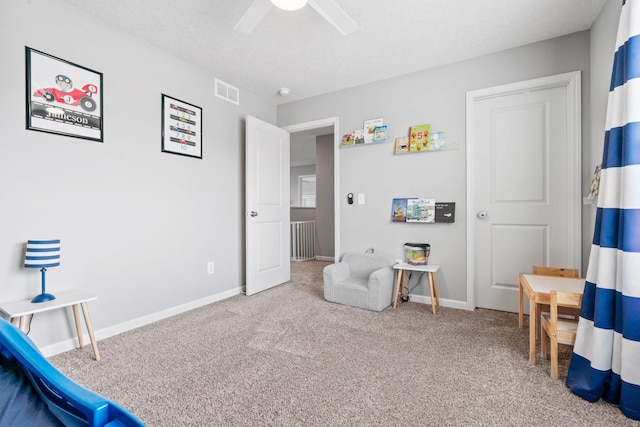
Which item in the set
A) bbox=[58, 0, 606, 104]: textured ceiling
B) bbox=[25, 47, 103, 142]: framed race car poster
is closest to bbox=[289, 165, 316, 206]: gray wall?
bbox=[58, 0, 606, 104]: textured ceiling

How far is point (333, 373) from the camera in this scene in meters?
1.73

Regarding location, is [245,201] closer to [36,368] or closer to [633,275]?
[36,368]

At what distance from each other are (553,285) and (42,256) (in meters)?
3.10

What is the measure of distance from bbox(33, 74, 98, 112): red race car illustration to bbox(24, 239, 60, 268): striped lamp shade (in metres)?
0.95

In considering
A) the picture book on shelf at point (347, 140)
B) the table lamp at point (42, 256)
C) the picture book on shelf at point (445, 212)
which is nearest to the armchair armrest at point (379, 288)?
the picture book on shelf at point (445, 212)

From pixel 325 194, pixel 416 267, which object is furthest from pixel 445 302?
pixel 325 194

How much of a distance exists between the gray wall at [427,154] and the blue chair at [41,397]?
2.92 m

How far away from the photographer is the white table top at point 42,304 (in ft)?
5.36

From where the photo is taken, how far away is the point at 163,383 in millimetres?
1634

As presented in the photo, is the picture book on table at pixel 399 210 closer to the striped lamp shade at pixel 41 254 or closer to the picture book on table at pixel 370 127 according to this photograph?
the picture book on table at pixel 370 127

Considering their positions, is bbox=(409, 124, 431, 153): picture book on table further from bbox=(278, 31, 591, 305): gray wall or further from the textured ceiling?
the textured ceiling

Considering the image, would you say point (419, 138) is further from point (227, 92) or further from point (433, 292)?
point (227, 92)

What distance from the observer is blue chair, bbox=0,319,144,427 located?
1.74 feet

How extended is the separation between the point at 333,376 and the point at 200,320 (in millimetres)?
1419
